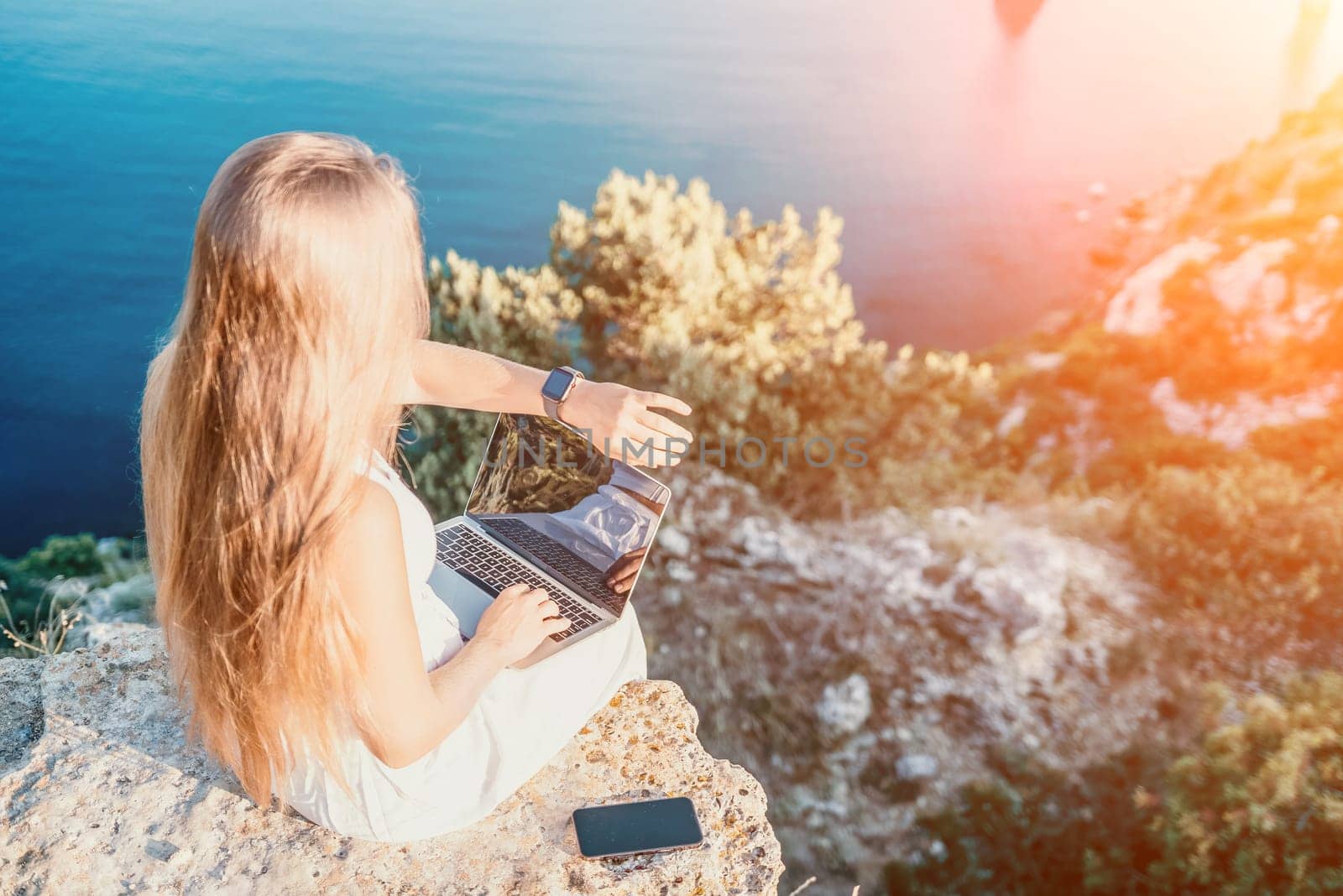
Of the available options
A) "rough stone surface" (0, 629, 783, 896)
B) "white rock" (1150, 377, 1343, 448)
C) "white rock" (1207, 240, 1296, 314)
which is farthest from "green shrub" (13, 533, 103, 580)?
"white rock" (1207, 240, 1296, 314)

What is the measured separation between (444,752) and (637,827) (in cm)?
42

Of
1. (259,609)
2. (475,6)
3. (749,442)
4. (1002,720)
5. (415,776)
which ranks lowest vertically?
(1002,720)

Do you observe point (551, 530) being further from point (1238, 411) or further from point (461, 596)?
point (1238, 411)

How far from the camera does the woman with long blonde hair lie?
1104 mm

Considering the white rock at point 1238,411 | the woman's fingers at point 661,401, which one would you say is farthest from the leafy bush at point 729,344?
the woman's fingers at point 661,401

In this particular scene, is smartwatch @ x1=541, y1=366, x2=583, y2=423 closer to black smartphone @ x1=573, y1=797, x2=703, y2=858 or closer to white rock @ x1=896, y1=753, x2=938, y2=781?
black smartphone @ x1=573, y1=797, x2=703, y2=858

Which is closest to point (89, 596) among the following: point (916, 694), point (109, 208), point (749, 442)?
point (109, 208)

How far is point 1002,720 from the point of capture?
3.83 metres

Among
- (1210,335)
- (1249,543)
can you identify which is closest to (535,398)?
(1249,543)

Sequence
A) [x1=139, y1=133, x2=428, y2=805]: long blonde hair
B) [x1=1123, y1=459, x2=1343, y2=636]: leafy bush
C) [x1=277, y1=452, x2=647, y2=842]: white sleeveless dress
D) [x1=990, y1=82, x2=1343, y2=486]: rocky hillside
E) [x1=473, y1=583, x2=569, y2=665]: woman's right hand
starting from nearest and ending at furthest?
1. [x1=139, y1=133, x2=428, y2=805]: long blonde hair
2. [x1=277, y1=452, x2=647, y2=842]: white sleeveless dress
3. [x1=473, y1=583, x2=569, y2=665]: woman's right hand
4. [x1=1123, y1=459, x2=1343, y2=636]: leafy bush
5. [x1=990, y1=82, x2=1343, y2=486]: rocky hillside

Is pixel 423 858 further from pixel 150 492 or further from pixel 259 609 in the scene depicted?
pixel 150 492

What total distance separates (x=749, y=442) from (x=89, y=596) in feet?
10.7

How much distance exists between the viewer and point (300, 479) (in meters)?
1.14

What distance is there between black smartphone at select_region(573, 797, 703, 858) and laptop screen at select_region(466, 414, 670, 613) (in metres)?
0.40
